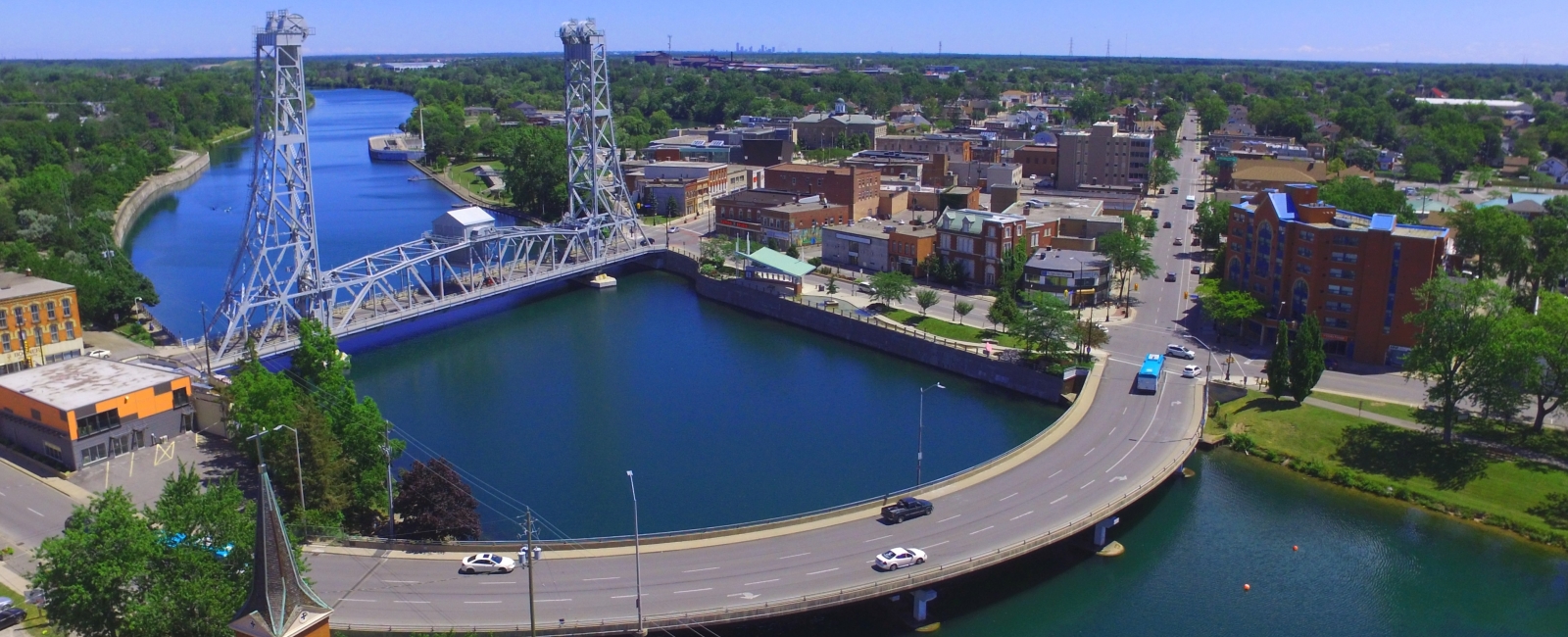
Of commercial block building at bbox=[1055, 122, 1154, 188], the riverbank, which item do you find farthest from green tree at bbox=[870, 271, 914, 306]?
the riverbank

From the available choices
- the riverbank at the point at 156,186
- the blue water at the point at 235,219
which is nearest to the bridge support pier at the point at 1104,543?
the blue water at the point at 235,219

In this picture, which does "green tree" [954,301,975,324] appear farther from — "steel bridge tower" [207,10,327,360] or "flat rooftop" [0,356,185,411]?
"flat rooftop" [0,356,185,411]

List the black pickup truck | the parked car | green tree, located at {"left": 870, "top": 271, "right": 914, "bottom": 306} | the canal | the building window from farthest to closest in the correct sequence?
green tree, located at {"left": 870, "top": 271, "right": 914, "bottom": 306} → the building window → the black pickup truck → the canal → the parked car

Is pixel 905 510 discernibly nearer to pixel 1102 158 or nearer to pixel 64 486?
pixel 64 486

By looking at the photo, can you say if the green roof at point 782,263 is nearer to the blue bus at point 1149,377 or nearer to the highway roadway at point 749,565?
the blue bus at point 1149,377

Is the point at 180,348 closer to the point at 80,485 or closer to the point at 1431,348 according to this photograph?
the point at 80,485
